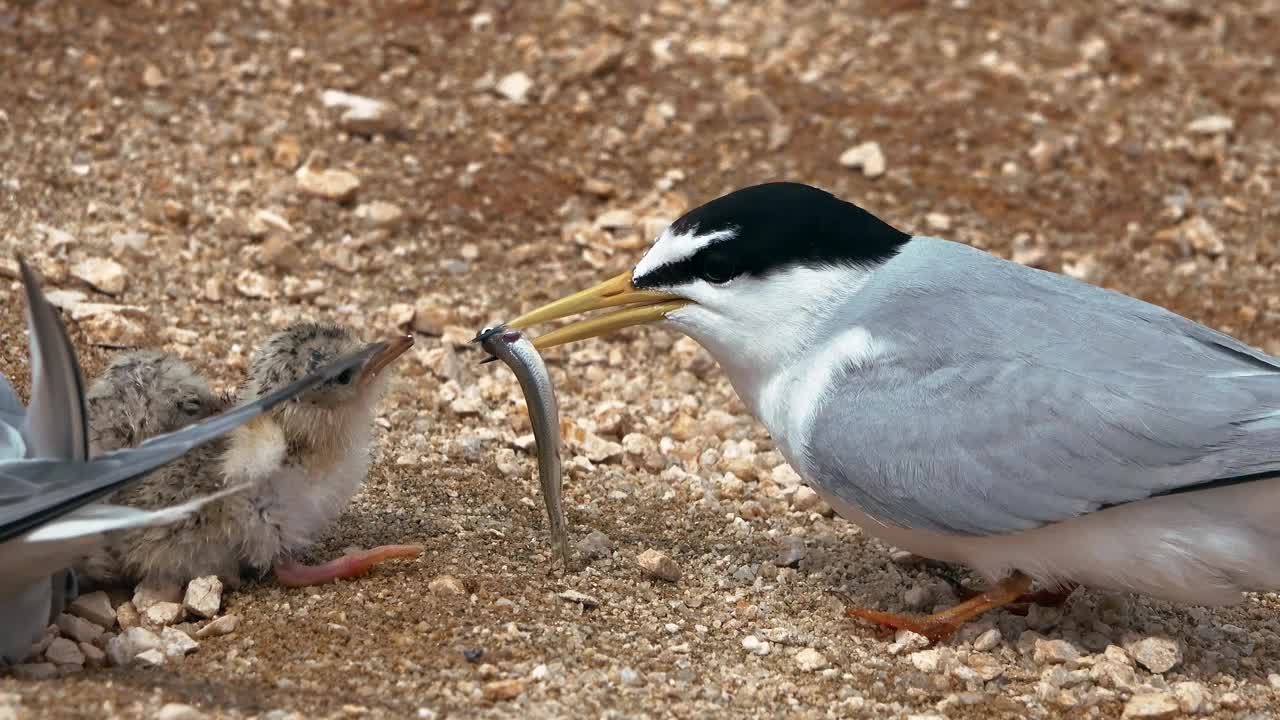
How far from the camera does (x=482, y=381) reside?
19.4 ft

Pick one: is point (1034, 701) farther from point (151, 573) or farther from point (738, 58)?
point (738, 58)

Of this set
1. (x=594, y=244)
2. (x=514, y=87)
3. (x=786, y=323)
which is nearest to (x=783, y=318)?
(x=786, y=323)

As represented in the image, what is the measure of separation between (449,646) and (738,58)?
16.6ft

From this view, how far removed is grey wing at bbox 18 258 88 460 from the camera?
3.51 meters

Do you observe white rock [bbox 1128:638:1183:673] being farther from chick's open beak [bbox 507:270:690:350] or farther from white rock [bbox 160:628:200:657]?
white rock [bbox 160:628:200:657]

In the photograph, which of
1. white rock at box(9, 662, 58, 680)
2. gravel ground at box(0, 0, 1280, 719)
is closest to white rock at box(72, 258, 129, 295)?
gravel ground at box(0, 0, 1280, 719)

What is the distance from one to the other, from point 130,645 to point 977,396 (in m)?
2.34

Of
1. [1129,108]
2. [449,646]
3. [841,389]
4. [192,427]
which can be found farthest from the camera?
[1129,108]

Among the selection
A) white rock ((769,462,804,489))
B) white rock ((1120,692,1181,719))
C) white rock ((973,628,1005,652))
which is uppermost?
white rock ((769,462,804,489))

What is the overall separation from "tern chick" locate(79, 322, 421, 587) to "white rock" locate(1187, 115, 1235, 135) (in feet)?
17.5

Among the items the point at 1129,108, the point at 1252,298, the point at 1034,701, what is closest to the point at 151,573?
the point at 1034,701

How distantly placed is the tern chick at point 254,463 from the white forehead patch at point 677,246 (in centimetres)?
76

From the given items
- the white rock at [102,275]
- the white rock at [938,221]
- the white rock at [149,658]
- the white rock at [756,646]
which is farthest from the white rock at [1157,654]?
the white rock at [102,275]

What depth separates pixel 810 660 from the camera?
4.17 metres
